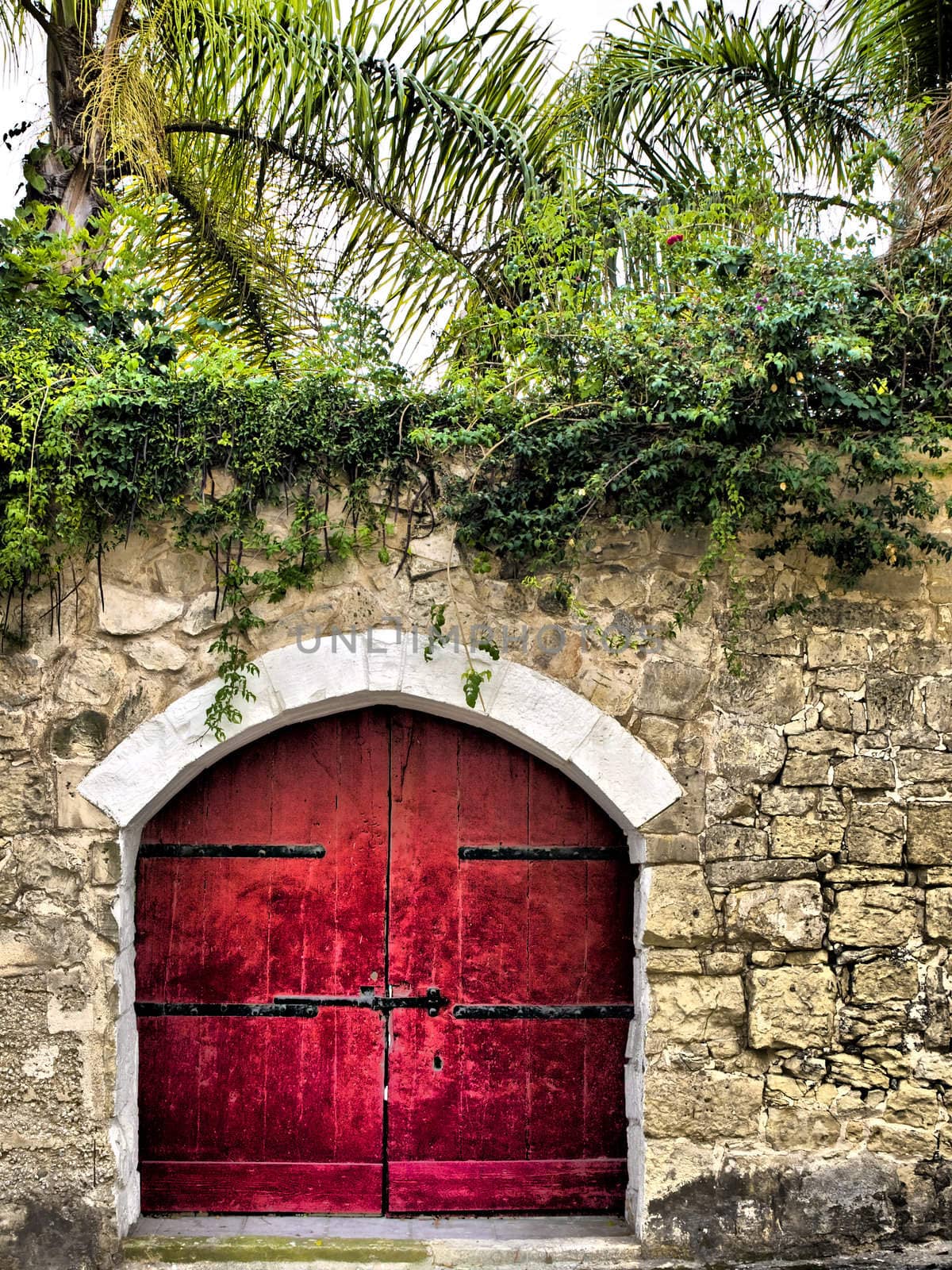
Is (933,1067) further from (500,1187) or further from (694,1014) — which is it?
(500,1187)

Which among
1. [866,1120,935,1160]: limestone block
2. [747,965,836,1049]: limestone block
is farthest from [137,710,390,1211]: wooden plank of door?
[866,1120,935,1160]: limestone block

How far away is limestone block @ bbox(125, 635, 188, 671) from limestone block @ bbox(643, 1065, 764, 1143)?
6.87 ft

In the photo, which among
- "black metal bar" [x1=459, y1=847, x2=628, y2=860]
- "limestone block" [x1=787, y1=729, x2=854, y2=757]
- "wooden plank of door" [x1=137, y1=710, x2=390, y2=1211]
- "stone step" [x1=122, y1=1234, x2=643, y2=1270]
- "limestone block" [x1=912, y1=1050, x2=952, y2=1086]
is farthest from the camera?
"black metal bar" [x1=459, y1=847, x2=628, y2=860]

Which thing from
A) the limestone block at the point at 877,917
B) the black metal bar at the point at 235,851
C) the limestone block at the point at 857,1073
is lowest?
the limestone block at the point at 857,1073

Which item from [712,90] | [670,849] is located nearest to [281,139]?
[712,90]

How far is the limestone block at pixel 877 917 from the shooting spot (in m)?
3.33

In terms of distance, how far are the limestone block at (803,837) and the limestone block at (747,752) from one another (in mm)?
164

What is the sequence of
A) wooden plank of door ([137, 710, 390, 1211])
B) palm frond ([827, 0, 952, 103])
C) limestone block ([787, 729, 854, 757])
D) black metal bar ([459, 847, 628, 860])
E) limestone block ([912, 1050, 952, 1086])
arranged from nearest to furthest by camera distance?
limestone block ([912, 1050, 952, 1086]) < limestone block ([787, 729, 854, 757]) < wooden plank of door ([137, 710, 390, 1211]) < black metal bar ([459, 847, 628, 860]) < palm frond ([827, 0, 952, 103])

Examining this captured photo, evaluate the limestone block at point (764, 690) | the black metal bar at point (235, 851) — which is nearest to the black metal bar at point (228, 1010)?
the black metal bar at point (235, 851)

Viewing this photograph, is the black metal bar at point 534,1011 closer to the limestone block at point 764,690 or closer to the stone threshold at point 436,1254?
the stone threshold at point 436,1254

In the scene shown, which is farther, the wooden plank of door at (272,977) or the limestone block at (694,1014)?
the wooden plank of door at (272,977)

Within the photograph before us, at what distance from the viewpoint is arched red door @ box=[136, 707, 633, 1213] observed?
3.54m

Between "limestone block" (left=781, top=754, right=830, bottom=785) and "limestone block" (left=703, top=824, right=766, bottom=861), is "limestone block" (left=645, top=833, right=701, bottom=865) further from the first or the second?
"limestone block" (left=781, top=754, right=830, bottom=785)

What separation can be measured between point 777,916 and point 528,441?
5.91 ft
